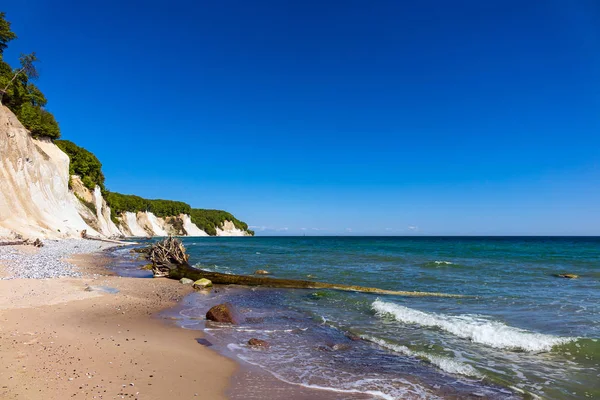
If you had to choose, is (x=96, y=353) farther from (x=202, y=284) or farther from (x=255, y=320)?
(x=202, y=284)

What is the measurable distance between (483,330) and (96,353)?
8990 mm

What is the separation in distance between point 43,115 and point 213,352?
5435 cm

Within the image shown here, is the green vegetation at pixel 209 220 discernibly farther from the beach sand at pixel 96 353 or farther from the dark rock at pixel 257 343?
the dark rock at pixel 257 343

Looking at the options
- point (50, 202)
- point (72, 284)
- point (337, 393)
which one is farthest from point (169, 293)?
point (50, 202)

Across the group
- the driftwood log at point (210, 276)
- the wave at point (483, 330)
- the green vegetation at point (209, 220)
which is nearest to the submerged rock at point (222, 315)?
the wave at point (483, 330)

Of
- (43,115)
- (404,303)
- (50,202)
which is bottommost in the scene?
(404,303)

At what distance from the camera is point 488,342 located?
857 cm

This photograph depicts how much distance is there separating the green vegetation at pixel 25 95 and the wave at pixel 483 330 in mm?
45745

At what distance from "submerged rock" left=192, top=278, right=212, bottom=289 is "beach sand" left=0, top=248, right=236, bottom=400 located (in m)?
4.81

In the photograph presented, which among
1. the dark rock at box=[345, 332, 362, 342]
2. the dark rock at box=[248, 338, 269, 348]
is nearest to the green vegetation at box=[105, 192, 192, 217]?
the dark rock at box=[248, 338, 269, 348]

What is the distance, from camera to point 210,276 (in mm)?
17891

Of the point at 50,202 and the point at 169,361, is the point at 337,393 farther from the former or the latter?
the point at 50,202

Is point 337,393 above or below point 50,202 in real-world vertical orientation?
below

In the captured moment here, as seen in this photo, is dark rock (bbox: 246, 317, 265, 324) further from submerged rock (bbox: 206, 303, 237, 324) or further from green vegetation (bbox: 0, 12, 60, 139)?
green vegetation (bbox: 0, 12, 60, 139)
